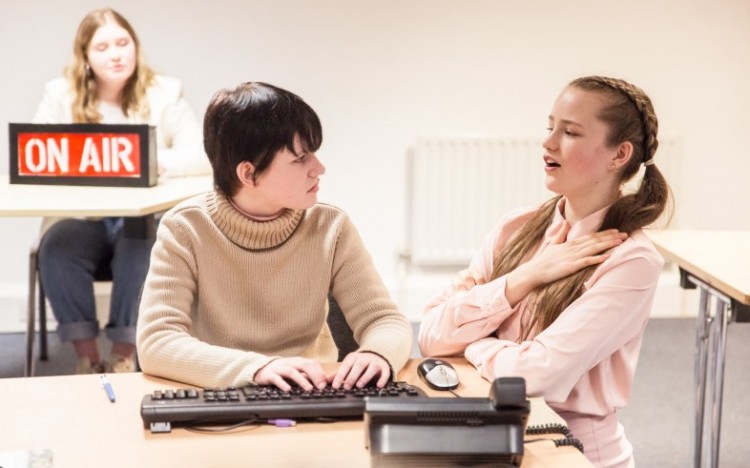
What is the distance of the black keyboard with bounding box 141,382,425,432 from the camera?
1355mm

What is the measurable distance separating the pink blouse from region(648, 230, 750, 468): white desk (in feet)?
1.87

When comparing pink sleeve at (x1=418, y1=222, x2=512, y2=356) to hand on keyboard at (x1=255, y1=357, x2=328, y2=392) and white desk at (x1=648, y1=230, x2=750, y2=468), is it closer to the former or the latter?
hand on keyboard at (x1=255, y1=357, x2=328, y2=392)

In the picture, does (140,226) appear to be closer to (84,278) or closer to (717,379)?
(84,278)

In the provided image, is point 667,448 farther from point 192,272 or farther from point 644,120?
point 192,272

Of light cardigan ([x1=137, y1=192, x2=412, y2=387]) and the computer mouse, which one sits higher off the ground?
light cardigan ([x1=137, y1=192, x2=412, y2=387])

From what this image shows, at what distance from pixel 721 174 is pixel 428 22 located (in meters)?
1.53

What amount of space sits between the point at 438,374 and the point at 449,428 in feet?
1.29

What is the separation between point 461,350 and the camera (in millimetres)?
1794

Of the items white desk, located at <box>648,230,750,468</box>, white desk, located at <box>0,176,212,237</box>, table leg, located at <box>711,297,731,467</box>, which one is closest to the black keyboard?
white desk, located at <box>648,230,750,468</box>

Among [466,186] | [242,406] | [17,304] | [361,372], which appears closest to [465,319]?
[361,372]

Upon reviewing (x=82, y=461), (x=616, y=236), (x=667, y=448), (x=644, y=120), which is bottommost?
(x=667, y=448)

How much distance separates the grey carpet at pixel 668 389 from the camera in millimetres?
3025

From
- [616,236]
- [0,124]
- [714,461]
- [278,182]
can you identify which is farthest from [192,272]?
[0,124]

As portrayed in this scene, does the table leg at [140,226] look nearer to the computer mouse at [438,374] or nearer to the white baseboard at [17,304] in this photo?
the white baseboard at [17,304]
